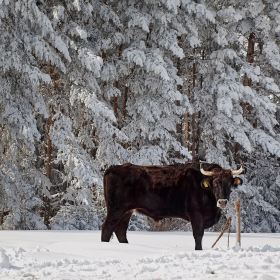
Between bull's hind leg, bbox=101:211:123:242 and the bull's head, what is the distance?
1638 mm

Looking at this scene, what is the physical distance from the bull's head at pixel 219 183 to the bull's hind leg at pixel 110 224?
1.64 metres

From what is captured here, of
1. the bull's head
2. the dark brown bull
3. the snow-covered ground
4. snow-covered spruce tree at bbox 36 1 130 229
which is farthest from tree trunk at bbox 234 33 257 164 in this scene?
the snow-covered ground

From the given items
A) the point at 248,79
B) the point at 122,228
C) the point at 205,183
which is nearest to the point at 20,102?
the point at 122,228

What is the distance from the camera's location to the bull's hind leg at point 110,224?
1071 cm

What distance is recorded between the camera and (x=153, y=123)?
20359mm

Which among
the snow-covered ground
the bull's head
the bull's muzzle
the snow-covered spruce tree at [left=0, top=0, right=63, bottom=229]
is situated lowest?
the snow-covered ground

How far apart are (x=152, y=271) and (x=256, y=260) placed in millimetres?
1470

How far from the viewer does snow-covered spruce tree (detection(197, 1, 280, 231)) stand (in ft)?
71.4

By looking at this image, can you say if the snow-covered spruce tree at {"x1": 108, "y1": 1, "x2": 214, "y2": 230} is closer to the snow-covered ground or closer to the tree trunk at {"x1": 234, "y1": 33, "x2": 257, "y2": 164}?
the tree trunk at {"x1": 234, "y1": 33, "x2": 257, "y2": 164}

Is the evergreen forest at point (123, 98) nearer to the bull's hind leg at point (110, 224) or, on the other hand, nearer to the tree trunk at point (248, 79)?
the tree trunk at point (248, 79)

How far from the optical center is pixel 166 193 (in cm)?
1066

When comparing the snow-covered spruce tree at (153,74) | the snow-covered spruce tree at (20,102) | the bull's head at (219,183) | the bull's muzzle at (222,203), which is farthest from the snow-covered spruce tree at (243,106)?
the bull's muzzle at (222,203)

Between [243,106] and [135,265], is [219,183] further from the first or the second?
[243,106]

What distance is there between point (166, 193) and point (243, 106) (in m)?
14.4
